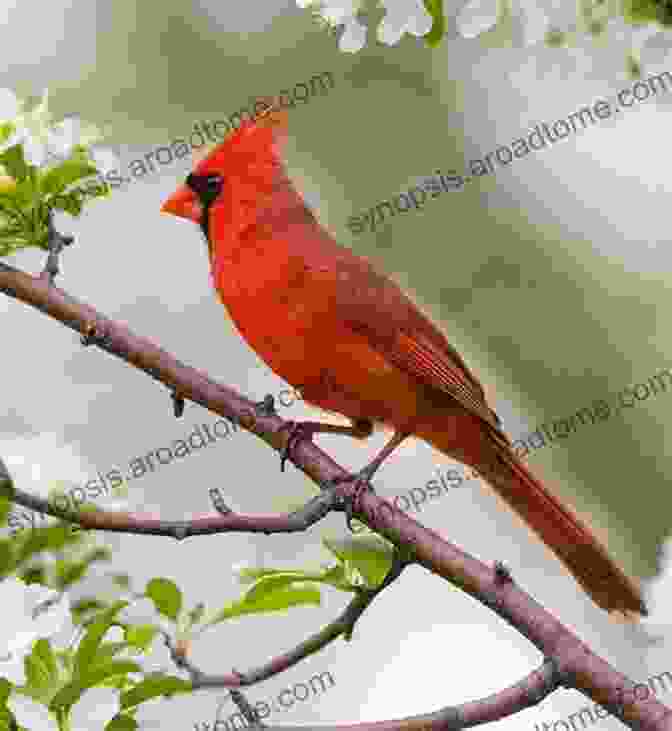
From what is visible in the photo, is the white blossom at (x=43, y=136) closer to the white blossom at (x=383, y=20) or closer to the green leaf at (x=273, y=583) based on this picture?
the white blossom at (x=383, y=20)

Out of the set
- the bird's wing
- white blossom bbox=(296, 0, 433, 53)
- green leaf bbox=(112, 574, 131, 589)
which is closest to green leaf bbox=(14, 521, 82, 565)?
green leaf bbox=(112, 574, 131, 589)

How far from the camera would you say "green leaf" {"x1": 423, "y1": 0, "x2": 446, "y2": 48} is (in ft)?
4.12

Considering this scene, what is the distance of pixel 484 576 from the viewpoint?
4.50 feet

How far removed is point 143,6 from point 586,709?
2954 mm

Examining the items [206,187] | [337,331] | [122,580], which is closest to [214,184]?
[206,187]

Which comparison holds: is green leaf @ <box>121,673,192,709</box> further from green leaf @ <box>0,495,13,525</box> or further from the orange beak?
the orange beak

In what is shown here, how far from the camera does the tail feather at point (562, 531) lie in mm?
1620

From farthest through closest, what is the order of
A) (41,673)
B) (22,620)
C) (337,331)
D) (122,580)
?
(337,331)
(122,580)
(41,673)
(22,620)

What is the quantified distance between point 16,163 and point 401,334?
0.58 m

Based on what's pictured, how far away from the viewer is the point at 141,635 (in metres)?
1.49

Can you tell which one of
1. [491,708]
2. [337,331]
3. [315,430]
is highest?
[337,331]

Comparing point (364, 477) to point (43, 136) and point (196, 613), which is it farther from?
point (43, 136)

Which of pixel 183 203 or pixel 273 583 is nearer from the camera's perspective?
pixel 273 583

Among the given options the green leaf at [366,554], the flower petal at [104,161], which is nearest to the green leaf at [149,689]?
the green leaf at [366,554]
